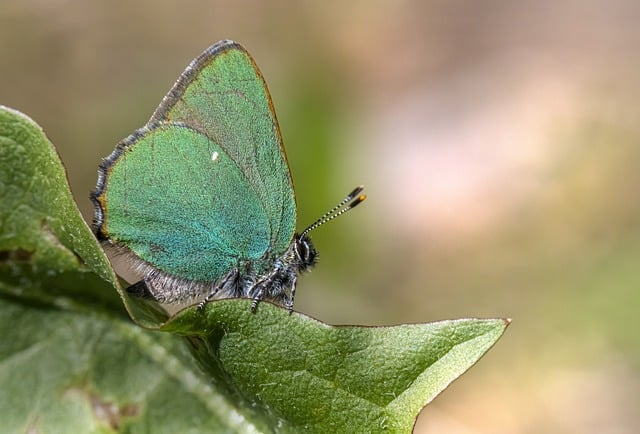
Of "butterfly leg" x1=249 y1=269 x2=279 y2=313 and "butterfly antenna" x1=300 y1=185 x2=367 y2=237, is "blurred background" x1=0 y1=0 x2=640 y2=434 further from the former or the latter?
"butterfly leg" x1=249 y1=269 x2=279 y2=313

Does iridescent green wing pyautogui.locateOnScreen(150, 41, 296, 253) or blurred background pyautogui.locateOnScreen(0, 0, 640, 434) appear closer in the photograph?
iridescent green wing pyautogui.locateOnScreen(150, 41, 296, 253)

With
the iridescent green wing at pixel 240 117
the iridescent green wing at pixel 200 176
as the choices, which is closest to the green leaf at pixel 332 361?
the iridescent green wing at pixel 200 176

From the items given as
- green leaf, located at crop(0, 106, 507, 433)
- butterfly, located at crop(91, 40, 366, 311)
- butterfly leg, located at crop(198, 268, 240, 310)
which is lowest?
green leaf, located at crop(0, 106, 507, 433)

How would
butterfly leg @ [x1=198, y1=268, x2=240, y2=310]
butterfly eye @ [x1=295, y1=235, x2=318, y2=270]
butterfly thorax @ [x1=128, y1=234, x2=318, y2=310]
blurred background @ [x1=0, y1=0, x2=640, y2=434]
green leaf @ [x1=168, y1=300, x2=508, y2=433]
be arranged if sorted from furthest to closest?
blurred background @ [x1=0, y1=0, x2=640, y2=434], butterfly eye @ [x1=295, y1=235, x2=318, y2=270], butterfly leg @ [x1=198, y1=268, x2=240, y2=310], butterfly thorax @ [x1=128, y1=234, x2=318, y2=310], green leaf @ [x1=168, y1=300, x2=508, y2=433]

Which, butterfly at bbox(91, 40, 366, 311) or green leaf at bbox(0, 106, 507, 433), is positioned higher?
butterfly at bbox(91, 40, 366, 311)

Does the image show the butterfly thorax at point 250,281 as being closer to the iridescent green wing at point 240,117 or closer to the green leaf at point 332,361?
the iridescent green wing at point 240,117

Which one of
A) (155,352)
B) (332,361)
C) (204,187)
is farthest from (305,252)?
(332,361)

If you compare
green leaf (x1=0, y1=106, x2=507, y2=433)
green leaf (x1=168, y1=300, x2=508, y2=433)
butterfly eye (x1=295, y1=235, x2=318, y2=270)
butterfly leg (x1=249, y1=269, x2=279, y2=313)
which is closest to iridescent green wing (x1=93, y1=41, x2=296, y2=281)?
butterfly leg (x1=249, y1=269, x2=279, y2=313)
